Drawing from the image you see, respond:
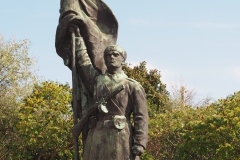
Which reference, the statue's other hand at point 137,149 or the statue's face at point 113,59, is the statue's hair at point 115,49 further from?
the statue's other hand at point 137,149

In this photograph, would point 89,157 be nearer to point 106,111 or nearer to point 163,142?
point 106,111

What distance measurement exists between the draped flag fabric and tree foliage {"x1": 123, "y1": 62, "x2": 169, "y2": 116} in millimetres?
21153

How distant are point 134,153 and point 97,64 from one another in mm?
1489

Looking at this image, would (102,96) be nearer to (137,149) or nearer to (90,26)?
(137,149)

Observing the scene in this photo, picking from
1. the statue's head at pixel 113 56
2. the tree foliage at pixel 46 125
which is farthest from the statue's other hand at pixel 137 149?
the tree foliage at pixel 46 125

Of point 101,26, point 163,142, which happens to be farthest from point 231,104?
point 101,26

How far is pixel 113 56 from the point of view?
795cm

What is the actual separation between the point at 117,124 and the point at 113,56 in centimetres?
85

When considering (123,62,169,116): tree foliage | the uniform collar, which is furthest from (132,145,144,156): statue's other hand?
(123,62,169,116): tree foliage

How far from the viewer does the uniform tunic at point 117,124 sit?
7781mm

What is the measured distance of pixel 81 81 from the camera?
334 inches

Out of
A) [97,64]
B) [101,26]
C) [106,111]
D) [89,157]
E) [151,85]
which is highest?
[151,85]

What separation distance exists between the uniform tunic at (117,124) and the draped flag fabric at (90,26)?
713 millimetres

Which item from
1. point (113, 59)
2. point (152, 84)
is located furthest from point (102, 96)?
point (152, 84)
